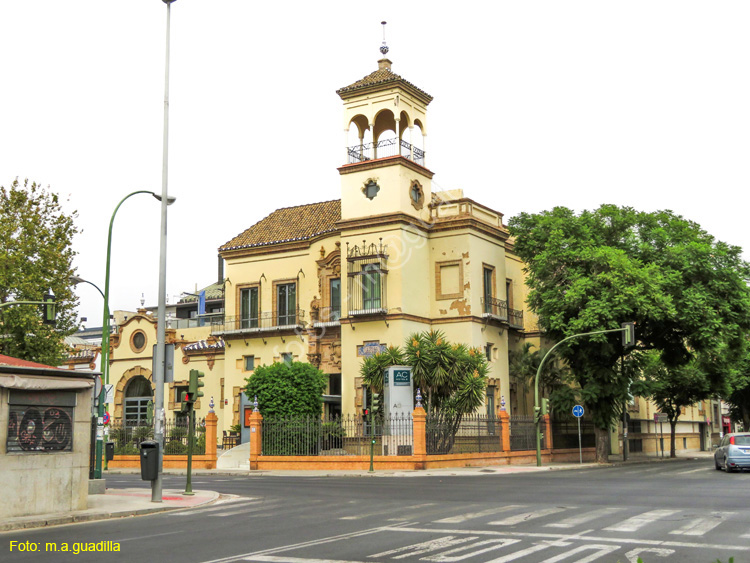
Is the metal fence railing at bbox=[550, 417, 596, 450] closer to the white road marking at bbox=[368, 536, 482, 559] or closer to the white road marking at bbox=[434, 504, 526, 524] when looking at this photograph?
the white road marking at bbox=[434, 504, 526, 524]

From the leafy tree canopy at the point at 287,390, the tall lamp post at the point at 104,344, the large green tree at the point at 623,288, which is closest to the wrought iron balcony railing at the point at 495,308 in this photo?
the large green tree at the point at 623,288

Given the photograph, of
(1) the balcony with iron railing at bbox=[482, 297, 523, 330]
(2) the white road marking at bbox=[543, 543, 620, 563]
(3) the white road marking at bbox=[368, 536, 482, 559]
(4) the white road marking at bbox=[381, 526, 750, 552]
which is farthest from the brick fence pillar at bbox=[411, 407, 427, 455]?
(2) the white road marking at bbox=[543, 543, 620, 563]

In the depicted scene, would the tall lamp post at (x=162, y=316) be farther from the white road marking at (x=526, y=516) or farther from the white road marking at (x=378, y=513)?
the white road marking at (x=526, y=516)

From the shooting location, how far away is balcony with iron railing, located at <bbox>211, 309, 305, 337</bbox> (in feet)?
152

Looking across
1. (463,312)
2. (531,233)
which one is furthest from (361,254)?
(531,233)

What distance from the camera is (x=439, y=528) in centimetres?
Answer: 1320

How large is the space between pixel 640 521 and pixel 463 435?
958 inches

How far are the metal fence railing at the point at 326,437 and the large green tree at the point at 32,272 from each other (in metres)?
9.64

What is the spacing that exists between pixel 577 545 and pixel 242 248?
130ft

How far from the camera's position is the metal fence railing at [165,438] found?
38625 millimetres

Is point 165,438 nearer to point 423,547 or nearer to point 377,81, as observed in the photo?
point 377,81

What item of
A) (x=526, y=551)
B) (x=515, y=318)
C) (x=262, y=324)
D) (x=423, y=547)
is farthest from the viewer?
(x=262, y=324)

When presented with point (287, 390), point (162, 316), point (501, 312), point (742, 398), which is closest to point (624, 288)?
point (501, 312)

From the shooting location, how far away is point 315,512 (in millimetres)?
16234
